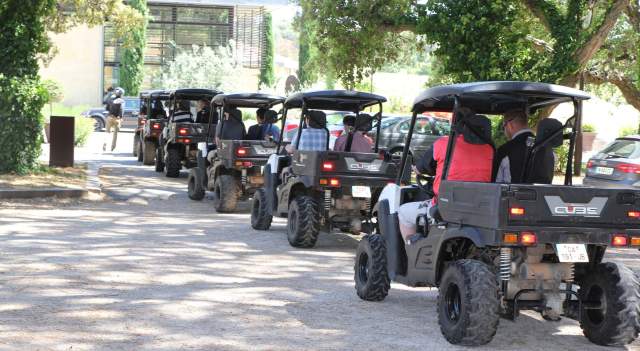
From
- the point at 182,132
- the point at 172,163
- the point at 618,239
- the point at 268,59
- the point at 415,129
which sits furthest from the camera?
the point at 268,59

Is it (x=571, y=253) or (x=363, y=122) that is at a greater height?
(x=363, y=122)

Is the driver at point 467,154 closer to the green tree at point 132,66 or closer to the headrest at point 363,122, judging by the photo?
the headrest at point 363,122

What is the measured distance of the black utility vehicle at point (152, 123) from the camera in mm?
26031

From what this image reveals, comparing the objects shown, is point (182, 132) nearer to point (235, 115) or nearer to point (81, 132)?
point (235, 115)

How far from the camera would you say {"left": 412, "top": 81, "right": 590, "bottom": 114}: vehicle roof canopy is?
7.30 metres

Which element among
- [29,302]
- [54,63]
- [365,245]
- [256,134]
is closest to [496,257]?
[365,245]

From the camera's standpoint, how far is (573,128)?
7.72 meters

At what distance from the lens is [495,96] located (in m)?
7.75

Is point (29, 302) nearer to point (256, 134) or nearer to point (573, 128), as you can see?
point (573, 128)

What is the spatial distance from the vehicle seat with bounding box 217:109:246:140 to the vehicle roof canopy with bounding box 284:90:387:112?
3.42m

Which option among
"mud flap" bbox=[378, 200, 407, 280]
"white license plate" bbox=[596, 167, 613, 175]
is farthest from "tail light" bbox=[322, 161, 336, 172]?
"white license plate" bbox=[596, 167, 613, 175]

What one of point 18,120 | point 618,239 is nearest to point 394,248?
point 618,239

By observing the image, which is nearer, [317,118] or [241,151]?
[317,118]

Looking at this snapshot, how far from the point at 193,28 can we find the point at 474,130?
50.4m
